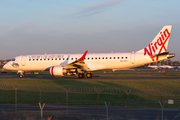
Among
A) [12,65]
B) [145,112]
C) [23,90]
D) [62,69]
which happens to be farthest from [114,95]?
[12,65]

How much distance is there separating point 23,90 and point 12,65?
18183mm

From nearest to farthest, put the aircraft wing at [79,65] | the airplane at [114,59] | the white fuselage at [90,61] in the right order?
the airplane at [114,59] → the aircraft wing at [79,65] → the white fuselage at [90,61]

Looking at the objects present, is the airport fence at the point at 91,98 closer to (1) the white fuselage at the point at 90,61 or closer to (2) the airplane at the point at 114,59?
(2) the airplane at the point at 114,59

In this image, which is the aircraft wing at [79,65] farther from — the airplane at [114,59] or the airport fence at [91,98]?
the airport fence at [91,98]

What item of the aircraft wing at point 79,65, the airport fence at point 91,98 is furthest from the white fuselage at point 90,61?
the airport fence at point 91,98

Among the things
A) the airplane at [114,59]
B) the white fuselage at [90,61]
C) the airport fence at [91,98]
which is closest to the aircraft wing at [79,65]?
the airplane at [114,59]

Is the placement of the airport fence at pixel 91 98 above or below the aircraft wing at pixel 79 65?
below

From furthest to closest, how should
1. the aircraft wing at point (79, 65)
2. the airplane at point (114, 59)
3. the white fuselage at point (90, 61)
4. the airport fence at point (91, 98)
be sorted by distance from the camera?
the white fuselage at point (90, 61)
the aircraft wing at point (79, 65)
the airplane at point (114, 59)
the airport fence at point (91, 98)

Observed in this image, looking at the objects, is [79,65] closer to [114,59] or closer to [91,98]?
[114,59]

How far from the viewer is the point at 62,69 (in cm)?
2920

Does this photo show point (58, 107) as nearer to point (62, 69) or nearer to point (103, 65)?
point (62, 69)

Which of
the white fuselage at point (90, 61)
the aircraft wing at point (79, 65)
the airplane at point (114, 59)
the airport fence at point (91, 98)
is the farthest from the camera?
the white fuselage at point (90, 61)

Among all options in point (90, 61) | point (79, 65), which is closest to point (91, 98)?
point (79, 65)

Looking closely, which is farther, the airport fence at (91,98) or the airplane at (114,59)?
the airplane at (114,59)
